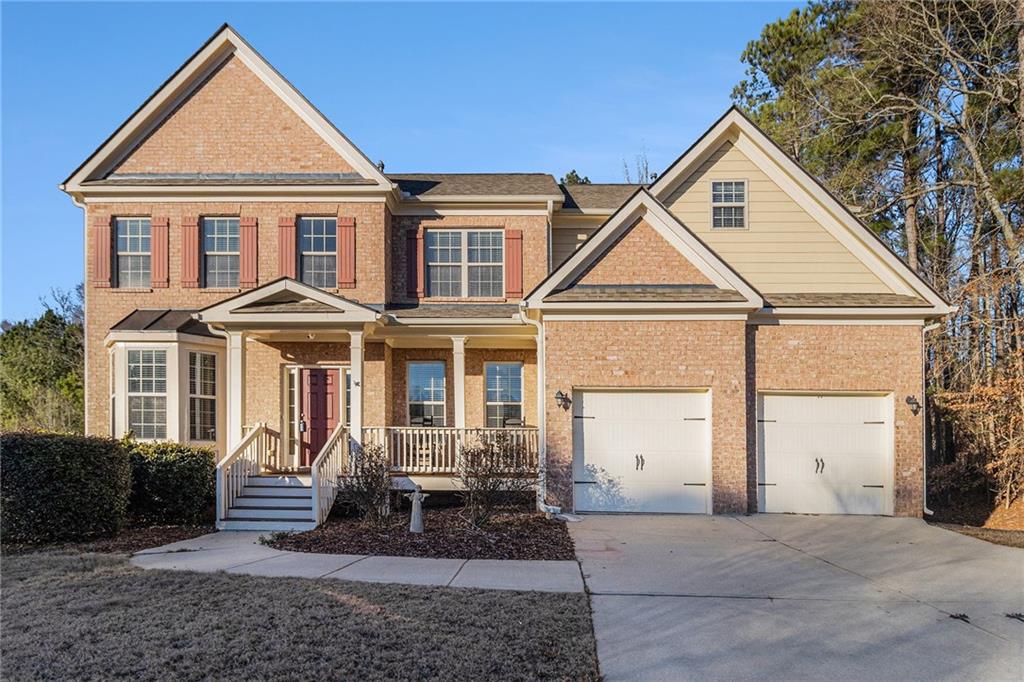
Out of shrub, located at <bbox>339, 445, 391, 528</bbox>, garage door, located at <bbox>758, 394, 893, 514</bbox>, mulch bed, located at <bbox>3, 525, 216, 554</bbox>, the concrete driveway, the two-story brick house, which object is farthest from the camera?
garage door, located at <bbox>758, 394, 893, 514</bbox>

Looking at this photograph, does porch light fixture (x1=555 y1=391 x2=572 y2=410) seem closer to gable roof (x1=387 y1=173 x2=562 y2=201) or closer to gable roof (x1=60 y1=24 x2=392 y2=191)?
gable roof (x1=387 y1=173 x2=562 y2=201)

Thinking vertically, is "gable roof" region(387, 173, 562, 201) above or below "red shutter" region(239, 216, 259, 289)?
above

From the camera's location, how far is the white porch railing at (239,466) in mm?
12566

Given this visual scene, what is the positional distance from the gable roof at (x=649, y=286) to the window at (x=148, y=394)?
740 cm

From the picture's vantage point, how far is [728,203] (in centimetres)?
Result: 1487

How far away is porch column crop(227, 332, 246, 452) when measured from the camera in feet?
44.4

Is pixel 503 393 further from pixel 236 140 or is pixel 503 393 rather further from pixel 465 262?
pixel 236 140

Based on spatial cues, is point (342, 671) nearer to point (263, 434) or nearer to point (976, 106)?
point (263, 434)

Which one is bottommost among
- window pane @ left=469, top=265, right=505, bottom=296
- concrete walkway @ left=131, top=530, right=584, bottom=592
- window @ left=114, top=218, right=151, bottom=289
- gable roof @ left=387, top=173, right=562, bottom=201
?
concrete walkway @ left=131, top=530, right=584, bottom=592

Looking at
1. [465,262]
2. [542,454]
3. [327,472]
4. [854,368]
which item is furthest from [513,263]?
[854,368]

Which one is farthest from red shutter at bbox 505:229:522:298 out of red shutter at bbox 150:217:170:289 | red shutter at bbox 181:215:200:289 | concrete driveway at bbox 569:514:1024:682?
red shutter at bbox 150:217:170:289

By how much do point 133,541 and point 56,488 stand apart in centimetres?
135

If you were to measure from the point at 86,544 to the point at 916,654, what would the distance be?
1075 centimetres

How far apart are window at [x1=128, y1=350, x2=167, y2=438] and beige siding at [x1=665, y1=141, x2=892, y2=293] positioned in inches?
419
